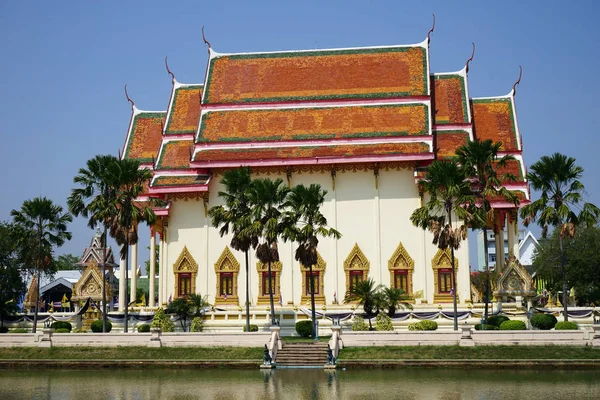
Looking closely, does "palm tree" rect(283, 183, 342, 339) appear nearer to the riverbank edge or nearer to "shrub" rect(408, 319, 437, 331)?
"shrub" rect(408, 319, 437, 331)

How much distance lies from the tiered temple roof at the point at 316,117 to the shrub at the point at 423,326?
10.3 metres

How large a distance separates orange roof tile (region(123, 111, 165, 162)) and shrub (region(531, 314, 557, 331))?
81.3ft

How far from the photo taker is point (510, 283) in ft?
135

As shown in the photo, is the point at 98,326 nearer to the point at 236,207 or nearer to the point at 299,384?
the point at 236,207

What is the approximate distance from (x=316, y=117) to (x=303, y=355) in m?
18.6

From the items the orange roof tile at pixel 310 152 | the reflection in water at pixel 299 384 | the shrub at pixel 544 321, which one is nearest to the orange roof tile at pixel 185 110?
the orange roof tile at pixel 310 152

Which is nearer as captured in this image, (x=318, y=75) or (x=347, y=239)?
(x=347, y=239)

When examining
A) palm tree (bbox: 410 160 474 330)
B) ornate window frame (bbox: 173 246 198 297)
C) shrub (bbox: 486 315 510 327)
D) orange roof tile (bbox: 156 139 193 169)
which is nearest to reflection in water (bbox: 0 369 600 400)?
shrub (bbox: 486 315 510 327)

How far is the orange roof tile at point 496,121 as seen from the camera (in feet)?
154

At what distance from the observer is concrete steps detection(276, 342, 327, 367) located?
32.0 meters

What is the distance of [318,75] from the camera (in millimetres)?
49625

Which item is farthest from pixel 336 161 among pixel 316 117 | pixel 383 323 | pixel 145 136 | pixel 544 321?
pixel 544 321

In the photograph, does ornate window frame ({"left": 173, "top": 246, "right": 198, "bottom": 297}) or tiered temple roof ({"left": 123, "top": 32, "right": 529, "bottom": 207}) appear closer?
tiered temple roof ({"left": 123, "top": 32, "right": 529, "bottom": 207})

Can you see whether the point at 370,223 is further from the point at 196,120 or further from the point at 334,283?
the point at 196,120
